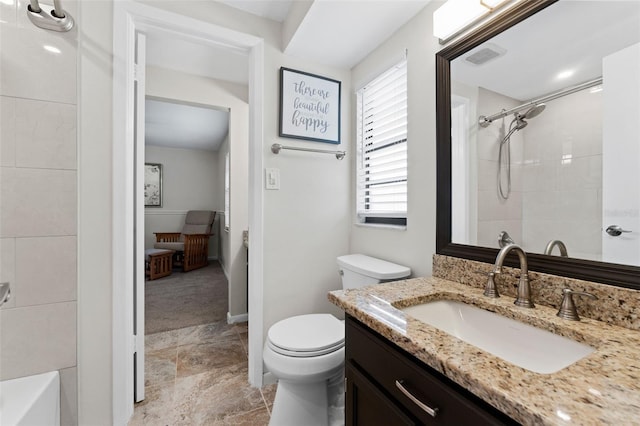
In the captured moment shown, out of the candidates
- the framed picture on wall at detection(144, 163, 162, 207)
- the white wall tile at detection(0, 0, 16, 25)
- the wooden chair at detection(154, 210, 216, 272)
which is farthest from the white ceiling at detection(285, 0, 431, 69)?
the framed picture on wall at detection(144, 163, 162, 207)

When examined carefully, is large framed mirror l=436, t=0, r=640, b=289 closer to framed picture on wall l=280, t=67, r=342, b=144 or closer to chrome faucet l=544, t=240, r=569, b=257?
chrome faucet l=544, t=240, r=569, b=257

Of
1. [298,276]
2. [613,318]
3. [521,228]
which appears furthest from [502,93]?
[298,276]

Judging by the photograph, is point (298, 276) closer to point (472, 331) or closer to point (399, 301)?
point (399, 301)

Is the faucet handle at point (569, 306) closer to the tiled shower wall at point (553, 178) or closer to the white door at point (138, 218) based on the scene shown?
the tiled shower wall at point (553, 178)

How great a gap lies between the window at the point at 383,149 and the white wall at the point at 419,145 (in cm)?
8

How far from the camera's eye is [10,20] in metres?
1.10

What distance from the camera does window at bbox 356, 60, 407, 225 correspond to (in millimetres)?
1500

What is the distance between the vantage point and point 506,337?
795 millimetres

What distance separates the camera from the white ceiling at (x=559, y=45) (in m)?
0.73

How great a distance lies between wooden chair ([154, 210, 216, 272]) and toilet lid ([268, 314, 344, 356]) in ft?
12.4

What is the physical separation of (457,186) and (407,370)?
826 millimetres

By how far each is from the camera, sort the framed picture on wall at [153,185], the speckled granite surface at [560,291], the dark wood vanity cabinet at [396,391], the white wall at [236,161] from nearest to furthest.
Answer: the dark wood vanity cabinet at [396,391] → the speckled granite surface at [560,291] → the white wall at [236,161] → the framed picture on wall at [153,185]

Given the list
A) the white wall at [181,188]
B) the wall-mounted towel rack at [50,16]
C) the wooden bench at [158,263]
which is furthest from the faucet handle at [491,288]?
the white wall at [181,188]

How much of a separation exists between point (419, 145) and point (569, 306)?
34.8 inches
